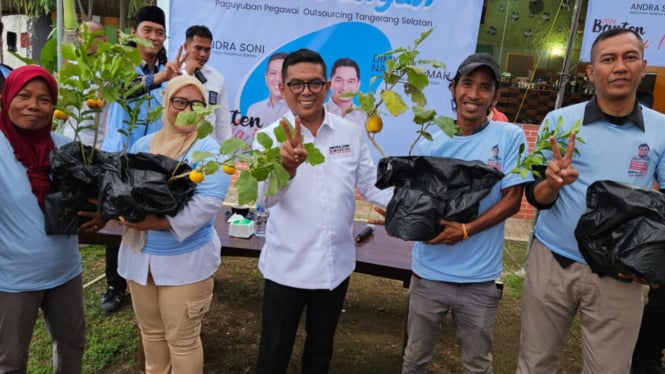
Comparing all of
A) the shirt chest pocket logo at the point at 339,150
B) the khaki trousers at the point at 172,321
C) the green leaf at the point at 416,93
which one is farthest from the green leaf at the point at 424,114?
the khaki trousers at the point at 172,321

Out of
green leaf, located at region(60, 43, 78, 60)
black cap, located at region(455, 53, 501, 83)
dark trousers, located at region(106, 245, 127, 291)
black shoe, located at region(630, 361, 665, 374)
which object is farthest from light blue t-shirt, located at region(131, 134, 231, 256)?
black shoe, located at region(630, 361, 665, 374)

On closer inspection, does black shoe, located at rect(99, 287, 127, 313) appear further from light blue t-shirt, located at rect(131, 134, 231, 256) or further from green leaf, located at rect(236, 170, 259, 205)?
green leaf, located at rect(236, 170, 259, 205)

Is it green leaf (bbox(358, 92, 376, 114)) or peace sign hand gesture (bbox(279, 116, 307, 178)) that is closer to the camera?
peace sign hand gesture (bbox(279, 116, 307, 178))

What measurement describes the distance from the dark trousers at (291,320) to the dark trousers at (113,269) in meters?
1.89

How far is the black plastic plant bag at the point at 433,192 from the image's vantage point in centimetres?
179

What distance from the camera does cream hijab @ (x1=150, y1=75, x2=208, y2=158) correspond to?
6.32 ft

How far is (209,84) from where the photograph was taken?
3.46m

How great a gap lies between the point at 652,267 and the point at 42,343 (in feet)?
11.3

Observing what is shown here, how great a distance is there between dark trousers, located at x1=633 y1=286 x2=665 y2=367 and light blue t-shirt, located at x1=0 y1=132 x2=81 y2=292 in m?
3.33

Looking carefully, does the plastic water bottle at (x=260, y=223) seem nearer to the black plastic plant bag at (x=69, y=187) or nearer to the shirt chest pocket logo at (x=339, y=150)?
the shirt chest pocket logo at (x=339, y=150)

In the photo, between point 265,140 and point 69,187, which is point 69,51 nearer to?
point 69,187

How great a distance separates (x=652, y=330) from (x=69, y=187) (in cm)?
338

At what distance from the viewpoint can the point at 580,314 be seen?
1971 millimetres

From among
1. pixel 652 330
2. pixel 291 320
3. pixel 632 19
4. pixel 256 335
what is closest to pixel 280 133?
pixel 291 320
